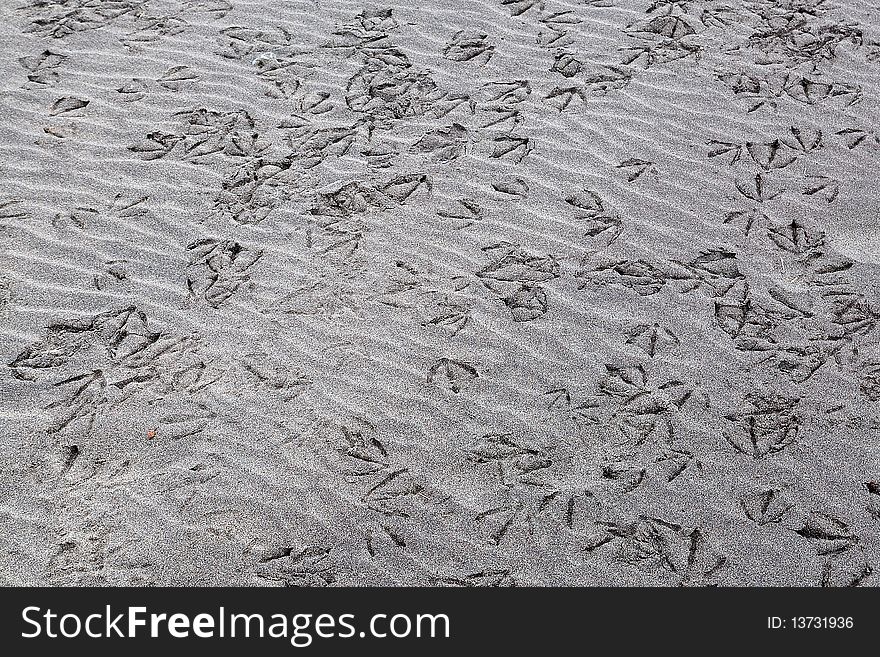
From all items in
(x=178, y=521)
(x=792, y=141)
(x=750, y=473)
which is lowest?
(x=178, y=521)

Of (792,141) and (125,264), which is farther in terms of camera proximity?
(792,141)

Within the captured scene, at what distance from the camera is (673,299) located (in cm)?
399

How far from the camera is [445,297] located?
4.05 m

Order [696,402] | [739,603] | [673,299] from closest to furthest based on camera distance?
1. [739,603]
2. [696,402]
3. [673,299]

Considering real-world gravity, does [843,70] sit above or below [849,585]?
above

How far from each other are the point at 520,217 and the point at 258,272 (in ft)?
4.25

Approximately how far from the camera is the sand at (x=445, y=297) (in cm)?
314

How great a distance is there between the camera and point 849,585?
2896 mm

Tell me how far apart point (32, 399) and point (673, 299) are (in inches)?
107

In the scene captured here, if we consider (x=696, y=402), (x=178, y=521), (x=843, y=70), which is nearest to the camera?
(x=178, y=521)

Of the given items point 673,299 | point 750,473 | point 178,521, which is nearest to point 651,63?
point 673,299

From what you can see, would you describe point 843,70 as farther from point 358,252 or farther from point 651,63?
point 358,252

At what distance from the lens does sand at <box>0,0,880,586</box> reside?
314cm

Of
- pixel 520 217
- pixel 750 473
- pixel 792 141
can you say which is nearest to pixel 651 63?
pixel 792 141
